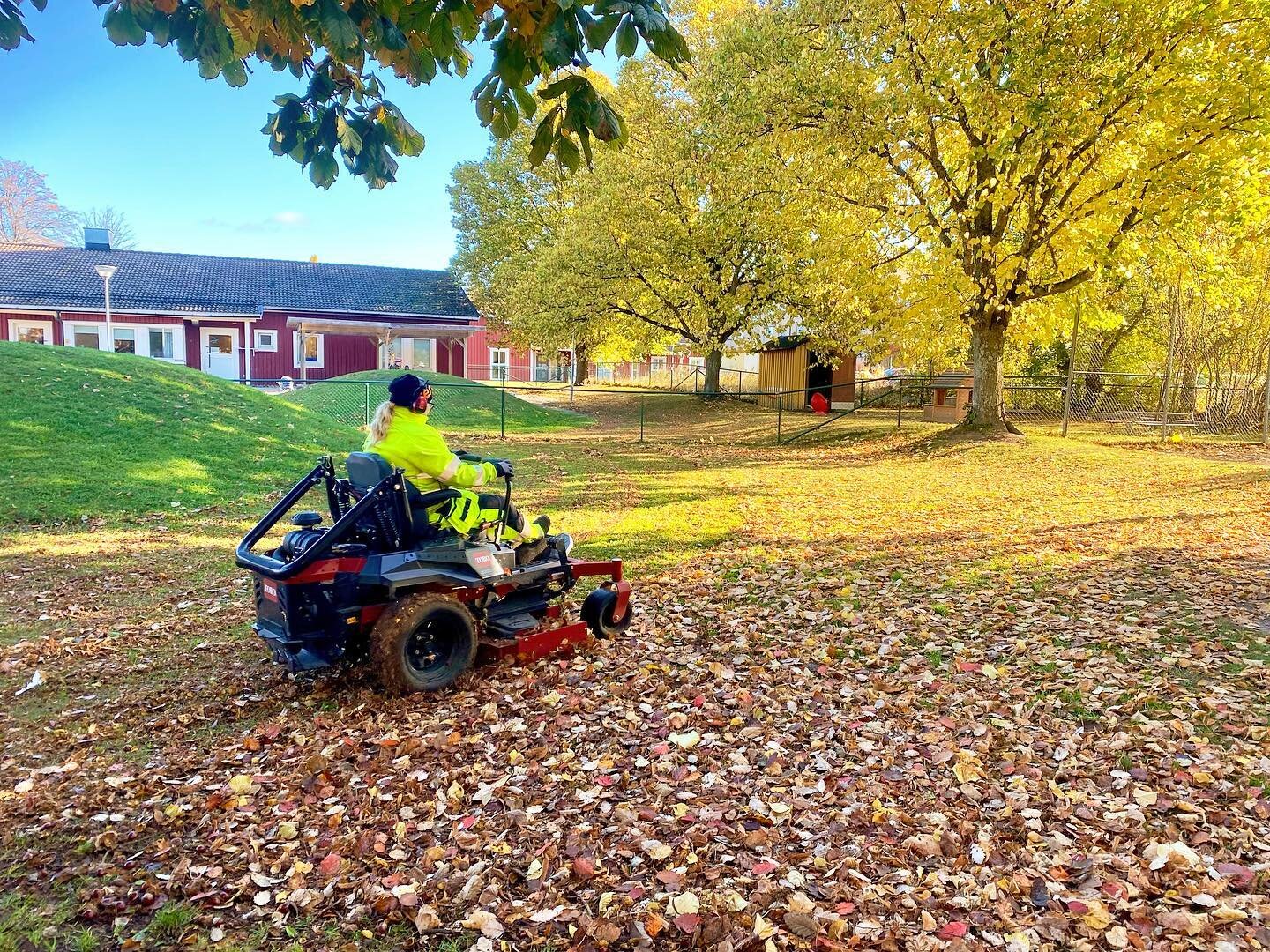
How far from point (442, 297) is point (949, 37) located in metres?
26.0

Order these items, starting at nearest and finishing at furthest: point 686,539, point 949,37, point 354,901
Answer: point 354,901 < point 686,539 < point 949,37

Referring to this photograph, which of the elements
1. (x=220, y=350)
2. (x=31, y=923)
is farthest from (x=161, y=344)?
(x=31, y=923)

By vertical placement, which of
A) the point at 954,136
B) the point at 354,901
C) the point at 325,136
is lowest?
the point at 354,901

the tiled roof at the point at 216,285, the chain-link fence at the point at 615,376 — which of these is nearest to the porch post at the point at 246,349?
the tiled roof at the point at 216,285

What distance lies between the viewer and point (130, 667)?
558cm

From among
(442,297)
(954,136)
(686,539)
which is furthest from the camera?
(442,297)

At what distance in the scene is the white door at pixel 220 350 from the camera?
32562mm

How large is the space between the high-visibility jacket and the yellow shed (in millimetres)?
25149

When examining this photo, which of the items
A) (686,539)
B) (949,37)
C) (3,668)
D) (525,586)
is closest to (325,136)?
(525,586)

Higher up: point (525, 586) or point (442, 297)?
point (442, 297)

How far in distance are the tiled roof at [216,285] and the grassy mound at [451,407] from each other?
9.46 m

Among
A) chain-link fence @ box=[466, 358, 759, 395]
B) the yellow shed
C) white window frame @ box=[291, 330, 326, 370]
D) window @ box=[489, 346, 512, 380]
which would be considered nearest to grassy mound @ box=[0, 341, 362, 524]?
white window frame @ box=[291, 330, 326, 370]

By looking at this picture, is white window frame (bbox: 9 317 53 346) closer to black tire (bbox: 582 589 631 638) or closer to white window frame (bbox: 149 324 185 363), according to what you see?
white window frame (bbox: 149 324 185 363)

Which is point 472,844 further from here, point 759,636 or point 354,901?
point 759,636
